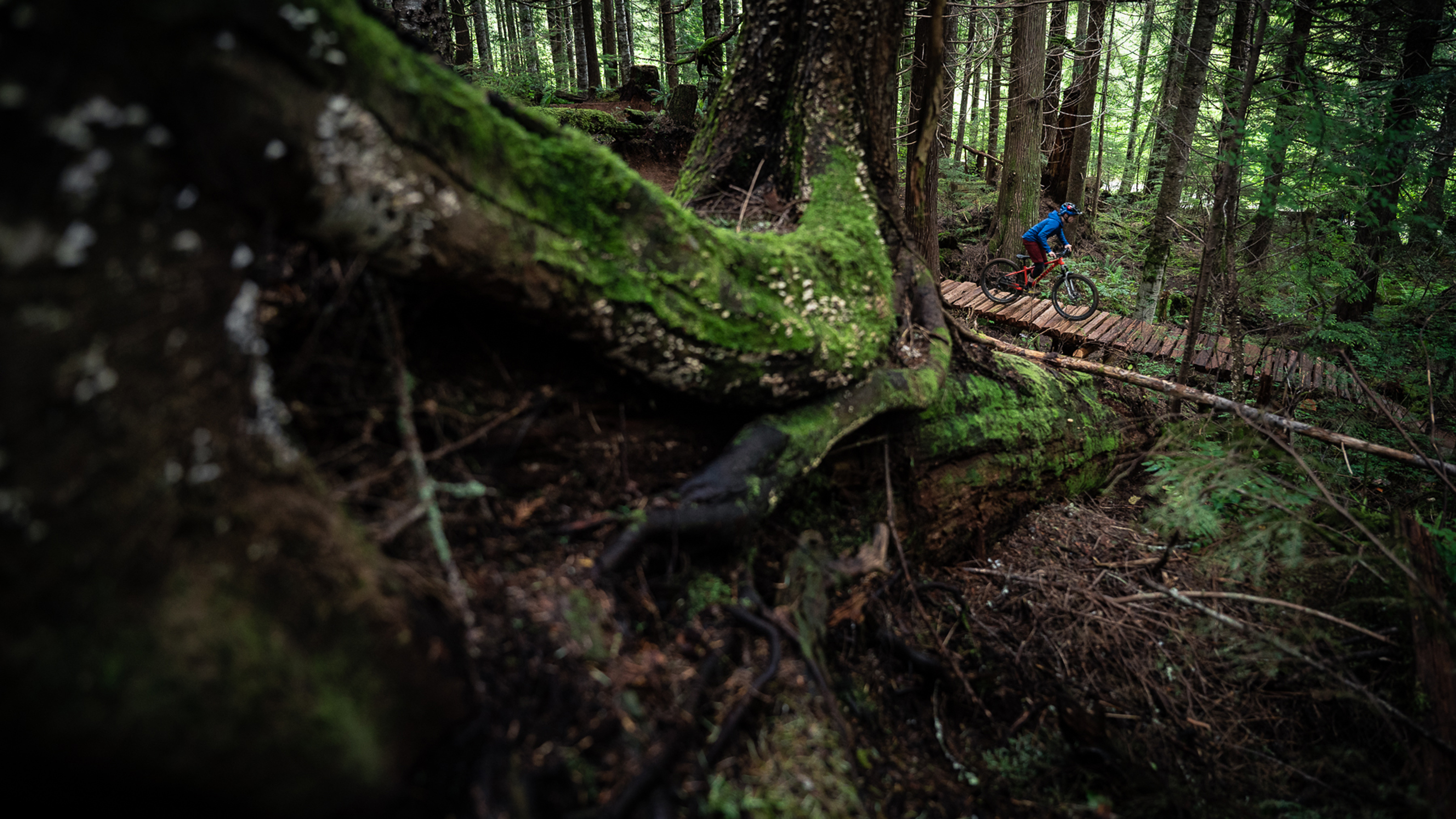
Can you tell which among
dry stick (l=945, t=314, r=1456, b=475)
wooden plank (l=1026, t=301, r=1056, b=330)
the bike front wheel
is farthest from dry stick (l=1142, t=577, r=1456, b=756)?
the bike front wheel

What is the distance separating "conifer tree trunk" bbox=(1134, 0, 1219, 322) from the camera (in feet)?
30.1

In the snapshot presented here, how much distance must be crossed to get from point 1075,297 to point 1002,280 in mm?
1313

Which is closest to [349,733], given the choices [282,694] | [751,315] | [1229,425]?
[282,694]

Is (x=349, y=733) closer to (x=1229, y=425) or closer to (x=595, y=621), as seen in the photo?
(x=595, y=621)

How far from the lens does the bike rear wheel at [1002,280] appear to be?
1026 centimetres

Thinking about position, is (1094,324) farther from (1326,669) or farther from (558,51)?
(558,51)

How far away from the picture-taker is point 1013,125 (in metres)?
11.5

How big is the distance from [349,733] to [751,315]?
1.98 meters

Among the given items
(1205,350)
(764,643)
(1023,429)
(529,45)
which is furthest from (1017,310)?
(529,45)

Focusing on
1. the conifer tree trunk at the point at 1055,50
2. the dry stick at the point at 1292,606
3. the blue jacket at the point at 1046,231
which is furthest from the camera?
the conifer tree trunk at the point at 1055,50

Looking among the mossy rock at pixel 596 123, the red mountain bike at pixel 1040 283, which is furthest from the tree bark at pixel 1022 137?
the mossy rock at pixel 596 123

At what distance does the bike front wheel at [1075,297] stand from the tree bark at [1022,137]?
5.05 feet

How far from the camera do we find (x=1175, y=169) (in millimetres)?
9547

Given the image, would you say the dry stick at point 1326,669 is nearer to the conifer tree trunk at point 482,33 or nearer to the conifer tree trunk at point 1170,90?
the conifer tree trunk at point 1170,90
